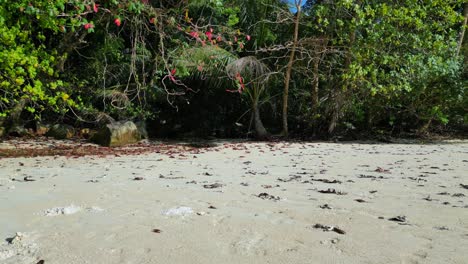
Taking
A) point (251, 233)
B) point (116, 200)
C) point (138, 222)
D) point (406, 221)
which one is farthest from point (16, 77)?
point (406, 221)

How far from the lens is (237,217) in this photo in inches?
107

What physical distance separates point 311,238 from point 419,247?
0.56 m

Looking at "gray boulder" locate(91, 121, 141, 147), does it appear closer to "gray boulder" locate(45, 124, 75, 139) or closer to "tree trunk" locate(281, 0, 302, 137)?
"gray boulder" locate(45, 124, 75, 139)

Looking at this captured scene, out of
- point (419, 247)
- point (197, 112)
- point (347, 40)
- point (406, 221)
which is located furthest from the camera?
point (197, 112)

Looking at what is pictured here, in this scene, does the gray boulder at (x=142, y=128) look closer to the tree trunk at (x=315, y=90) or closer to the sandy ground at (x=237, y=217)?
the tree trunk at (x=315, y=90)

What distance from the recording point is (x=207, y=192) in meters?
3.64

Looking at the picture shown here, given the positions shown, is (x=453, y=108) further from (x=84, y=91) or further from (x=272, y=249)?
(x=272, y=249)

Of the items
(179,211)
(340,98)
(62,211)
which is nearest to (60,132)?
(340,98)

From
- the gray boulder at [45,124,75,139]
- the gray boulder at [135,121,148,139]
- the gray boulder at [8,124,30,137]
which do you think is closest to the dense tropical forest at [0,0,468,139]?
the gray boulder at [8,124,30,137]

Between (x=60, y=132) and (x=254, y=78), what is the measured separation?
248 inches

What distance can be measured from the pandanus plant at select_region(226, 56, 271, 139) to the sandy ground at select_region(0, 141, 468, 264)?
258 inches

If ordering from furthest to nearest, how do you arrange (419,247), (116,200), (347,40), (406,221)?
1. (347,40)
2. (116,200)
3. (406,221)
4. (419,247)

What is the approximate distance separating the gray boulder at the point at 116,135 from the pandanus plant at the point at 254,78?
326cm

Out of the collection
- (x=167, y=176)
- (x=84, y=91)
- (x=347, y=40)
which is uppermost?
(x=347, y=40)
